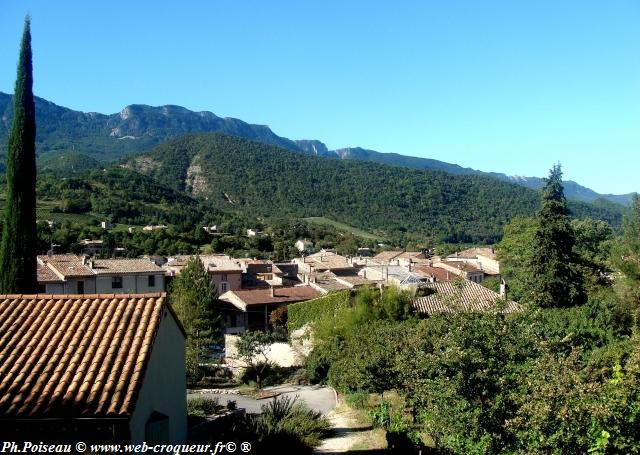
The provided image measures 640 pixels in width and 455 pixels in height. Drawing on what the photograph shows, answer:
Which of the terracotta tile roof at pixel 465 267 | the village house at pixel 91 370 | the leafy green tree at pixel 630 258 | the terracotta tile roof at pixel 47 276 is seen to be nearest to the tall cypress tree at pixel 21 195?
the village house at pixel 91 370

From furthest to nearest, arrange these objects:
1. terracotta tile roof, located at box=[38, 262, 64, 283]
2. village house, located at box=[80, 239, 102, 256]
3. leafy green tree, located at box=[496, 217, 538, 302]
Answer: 1. village house, located at box=[80, 239, 102, 256]
2. terracotta tile roof, located at box=[38, 262, 64, 283]
3. leafy green tree, located at box=[496, 217, 538, 302]

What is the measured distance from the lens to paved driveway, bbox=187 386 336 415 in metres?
23.6

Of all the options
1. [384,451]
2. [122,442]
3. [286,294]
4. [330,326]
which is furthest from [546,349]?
[286,294]

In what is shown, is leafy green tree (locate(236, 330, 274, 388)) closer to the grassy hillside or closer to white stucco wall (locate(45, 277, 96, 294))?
white stucco wall (locate(45, 277, 96, 294))

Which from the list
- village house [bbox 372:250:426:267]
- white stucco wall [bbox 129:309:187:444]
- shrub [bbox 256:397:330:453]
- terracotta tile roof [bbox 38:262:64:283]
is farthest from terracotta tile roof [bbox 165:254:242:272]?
white stucco wall [bbox 129:309:187:444]

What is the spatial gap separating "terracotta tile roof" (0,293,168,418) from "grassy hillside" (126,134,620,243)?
14512cm

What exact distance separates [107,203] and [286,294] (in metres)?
73.9

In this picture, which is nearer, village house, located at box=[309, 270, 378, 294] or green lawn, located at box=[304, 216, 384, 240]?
village house, located at box=[309, 270, 378, 294]

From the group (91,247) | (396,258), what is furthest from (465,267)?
(91,247)

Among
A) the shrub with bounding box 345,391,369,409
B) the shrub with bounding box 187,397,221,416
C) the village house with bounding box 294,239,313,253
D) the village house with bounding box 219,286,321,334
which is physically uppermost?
the shrub with bounding box 187,397,221,416

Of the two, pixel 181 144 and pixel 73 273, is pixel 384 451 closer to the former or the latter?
pixel 73 273

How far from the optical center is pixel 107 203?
11219 centimetres

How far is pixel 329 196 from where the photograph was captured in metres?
186

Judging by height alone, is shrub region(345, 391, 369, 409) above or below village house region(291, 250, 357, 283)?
above
